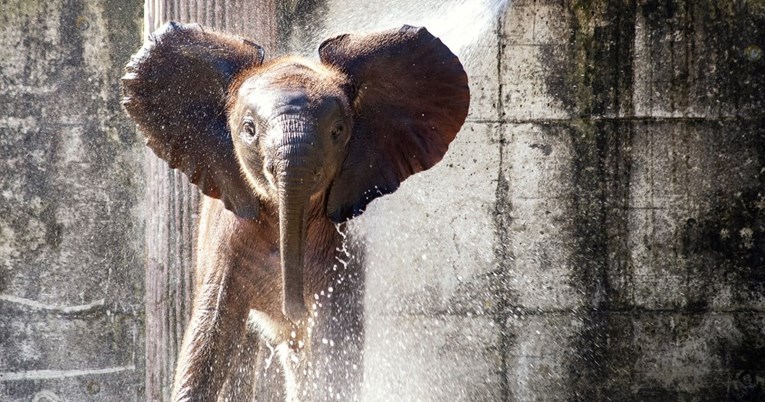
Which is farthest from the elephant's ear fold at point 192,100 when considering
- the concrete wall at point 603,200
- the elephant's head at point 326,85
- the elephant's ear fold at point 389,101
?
the concrete wall at point 603,200

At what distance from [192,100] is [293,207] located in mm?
697

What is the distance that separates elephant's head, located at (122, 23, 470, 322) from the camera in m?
3.90

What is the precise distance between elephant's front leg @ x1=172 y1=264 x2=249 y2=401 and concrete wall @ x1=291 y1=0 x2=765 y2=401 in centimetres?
163

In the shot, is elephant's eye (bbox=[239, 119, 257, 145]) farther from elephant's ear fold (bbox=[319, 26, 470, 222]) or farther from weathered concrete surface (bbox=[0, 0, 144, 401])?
weathered concrete surface (bbox=[0, 0, 144, 401])

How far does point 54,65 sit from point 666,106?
3.28 metres

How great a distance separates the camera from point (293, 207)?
11.5 feet

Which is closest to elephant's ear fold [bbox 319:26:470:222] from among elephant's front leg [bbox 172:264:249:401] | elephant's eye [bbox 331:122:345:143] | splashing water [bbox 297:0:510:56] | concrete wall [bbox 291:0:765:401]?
elephant's eye [bbox 331:122:345:143]

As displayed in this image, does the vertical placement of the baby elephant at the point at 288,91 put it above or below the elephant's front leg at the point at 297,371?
above

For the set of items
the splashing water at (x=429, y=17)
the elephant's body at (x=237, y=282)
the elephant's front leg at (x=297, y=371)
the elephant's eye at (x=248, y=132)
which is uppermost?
the splashing water at (x=429, y=17)

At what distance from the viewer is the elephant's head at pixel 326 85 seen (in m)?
3.90

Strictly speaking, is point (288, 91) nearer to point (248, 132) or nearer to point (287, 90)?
point (287, 90)

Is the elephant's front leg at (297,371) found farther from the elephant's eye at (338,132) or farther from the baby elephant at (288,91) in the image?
the elephant's eye at (338,132)

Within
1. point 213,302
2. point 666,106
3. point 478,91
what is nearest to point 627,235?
point 666,106

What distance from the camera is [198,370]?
4.25m
